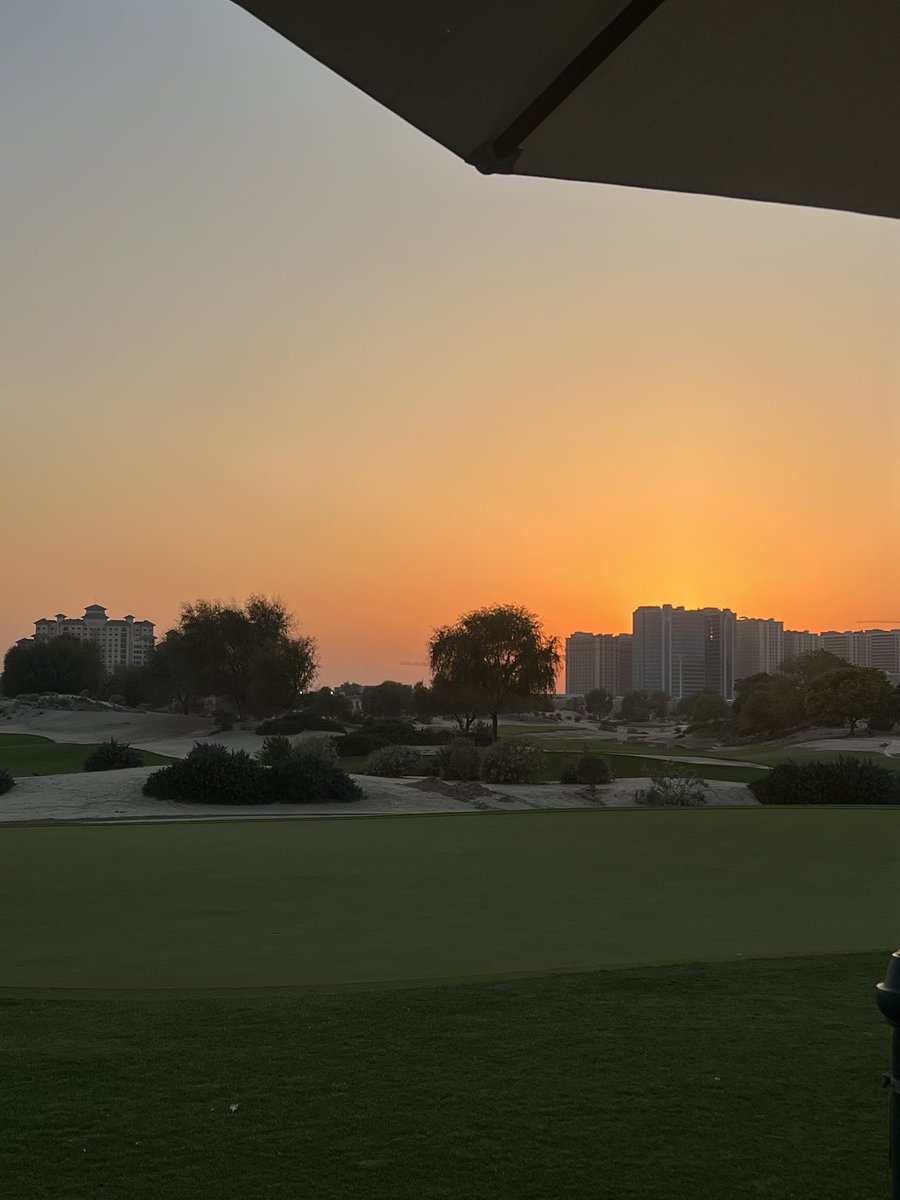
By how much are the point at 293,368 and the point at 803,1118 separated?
15.5 m

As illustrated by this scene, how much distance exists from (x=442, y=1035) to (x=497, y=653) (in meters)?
29.2

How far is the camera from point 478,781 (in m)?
22.6

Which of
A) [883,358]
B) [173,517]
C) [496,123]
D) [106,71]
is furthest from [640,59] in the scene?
[173,517]

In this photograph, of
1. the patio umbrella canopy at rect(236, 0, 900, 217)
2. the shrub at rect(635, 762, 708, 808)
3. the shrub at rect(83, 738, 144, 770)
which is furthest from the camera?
the shrub at rect(83, 738, 144, 770)

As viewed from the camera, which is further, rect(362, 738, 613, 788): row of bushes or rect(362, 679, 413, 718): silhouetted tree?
rect(362, 679, 413, 718): silhouetted tree

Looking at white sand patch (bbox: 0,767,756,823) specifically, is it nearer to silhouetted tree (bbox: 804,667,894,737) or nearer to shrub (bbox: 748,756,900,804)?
shrub (bbox: 748,756,900,804)

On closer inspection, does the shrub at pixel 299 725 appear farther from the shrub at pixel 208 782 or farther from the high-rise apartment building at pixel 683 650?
the high-rise apartment building at pixel 683 650

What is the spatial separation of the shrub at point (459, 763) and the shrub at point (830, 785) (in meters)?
5.53

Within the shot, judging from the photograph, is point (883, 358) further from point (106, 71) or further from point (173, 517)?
point (173, 517)

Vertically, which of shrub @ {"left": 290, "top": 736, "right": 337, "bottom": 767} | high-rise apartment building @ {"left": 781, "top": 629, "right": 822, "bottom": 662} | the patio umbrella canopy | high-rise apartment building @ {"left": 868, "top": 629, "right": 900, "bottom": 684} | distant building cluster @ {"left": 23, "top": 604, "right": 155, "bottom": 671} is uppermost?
distant building cluster @ {"left": 23, "top": 604, "right": 155, "bottom": 671}

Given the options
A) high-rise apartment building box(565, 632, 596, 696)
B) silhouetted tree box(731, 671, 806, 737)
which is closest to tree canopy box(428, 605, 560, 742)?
silhouetted tree box(731, 671, 806, 737)

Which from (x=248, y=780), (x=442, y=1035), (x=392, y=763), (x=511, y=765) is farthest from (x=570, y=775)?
(x=442, y=1035)

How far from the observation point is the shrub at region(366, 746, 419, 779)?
23734 mm

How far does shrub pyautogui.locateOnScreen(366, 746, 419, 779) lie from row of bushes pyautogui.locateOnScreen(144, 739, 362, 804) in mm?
4210
